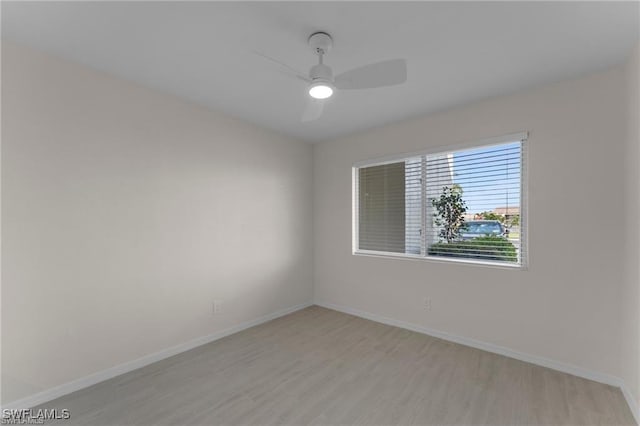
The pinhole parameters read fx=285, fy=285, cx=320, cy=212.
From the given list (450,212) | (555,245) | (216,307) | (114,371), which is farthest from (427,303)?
(114,371)

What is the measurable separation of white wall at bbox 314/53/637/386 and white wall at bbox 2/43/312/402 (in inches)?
82.8

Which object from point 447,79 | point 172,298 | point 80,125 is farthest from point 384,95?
point 172,298

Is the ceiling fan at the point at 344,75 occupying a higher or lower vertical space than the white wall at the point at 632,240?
higher

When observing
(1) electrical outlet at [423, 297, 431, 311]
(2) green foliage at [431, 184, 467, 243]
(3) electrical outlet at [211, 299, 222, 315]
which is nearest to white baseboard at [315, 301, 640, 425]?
(1) electrical outlet at [423, 297, 431, 311]

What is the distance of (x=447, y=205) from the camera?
3.16 metres

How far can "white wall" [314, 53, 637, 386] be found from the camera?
2.20 metres

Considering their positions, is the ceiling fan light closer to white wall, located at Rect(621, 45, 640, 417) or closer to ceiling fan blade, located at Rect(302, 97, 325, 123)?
ceiling fan blade, located at Rect(302, 97, 325, 123)

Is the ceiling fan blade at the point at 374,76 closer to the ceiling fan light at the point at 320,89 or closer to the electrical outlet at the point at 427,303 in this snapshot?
the ceiling fan light at the point at 320,89

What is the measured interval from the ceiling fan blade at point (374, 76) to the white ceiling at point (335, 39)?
0.81ft

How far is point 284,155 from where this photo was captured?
12.7ft

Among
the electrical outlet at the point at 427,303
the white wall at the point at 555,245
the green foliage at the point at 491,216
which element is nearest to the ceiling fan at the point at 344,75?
the white wall at the point at 555,245

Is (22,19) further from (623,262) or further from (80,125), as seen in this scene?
(623,262)

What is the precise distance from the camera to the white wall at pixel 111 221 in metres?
1.93

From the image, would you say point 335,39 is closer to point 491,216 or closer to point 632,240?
point 491,216
